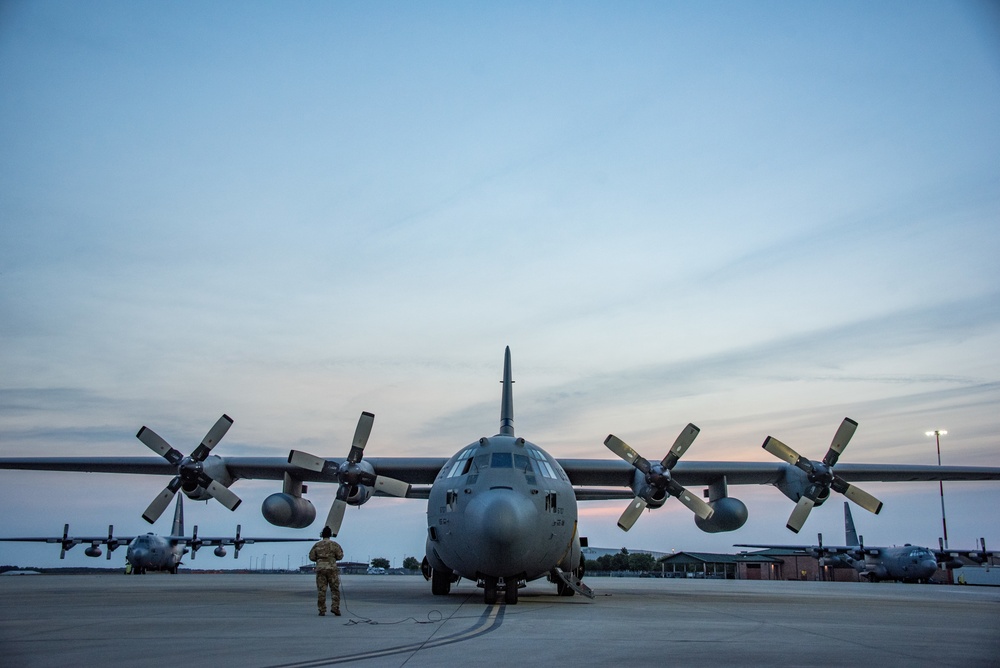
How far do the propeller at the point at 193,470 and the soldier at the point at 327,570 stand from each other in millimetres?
9751

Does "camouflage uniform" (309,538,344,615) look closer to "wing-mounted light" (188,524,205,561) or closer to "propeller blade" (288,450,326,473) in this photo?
"propeller blade" (288,450,326,473)

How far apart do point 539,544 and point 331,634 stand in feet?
25.1

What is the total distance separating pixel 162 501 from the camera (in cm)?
2409

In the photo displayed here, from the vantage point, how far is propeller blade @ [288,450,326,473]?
2181cm

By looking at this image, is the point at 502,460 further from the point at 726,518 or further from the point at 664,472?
the point at 726,518

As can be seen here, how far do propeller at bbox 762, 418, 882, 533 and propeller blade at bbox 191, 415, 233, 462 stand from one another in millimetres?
17732

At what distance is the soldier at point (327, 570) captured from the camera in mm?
14062

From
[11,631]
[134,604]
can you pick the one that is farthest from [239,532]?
[11,631]

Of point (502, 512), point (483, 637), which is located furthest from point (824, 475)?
point (483, 637)

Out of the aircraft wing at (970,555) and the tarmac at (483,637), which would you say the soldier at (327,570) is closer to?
the tarmac at (483,637)

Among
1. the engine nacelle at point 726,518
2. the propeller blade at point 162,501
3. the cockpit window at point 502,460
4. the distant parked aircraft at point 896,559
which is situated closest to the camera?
the cockpit window at point 502,460

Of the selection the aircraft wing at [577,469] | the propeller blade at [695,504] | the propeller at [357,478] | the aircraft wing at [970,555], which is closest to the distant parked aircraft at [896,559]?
the aircraft wing at [970,555]

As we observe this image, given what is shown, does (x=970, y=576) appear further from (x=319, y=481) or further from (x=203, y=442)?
(x=203, y=442)

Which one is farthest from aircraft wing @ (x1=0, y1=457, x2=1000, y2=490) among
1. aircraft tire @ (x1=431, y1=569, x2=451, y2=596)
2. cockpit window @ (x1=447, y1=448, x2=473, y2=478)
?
cockpit window @ (x1=447, y1=448, x2=473, y2=478)
